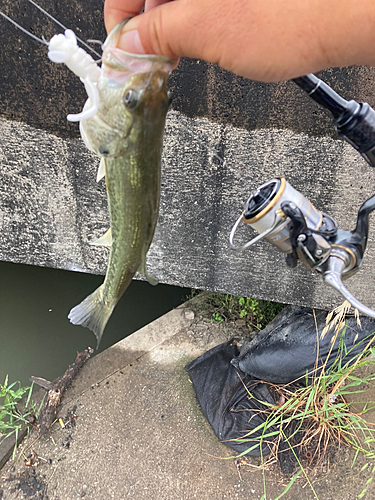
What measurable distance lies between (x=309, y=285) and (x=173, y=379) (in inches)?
59.7

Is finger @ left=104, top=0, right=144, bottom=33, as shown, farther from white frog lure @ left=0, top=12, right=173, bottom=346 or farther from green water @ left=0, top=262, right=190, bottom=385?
green water @ left=0, top=262, right=190, bottom=385

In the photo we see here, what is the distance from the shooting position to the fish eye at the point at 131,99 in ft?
3.00

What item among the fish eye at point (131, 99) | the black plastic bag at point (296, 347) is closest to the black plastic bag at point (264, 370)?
the black plastic bag at point (296, 347)

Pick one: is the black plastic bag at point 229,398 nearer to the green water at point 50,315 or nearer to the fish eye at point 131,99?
the green water at point 50,315

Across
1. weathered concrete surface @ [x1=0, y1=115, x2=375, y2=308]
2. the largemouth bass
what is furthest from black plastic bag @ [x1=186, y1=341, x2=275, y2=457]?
the largemouth bass

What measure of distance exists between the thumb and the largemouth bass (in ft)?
0.09

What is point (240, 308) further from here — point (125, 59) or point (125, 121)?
point (125, 59)

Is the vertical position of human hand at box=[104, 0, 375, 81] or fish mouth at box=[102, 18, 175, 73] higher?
human hand at box=[104, 0, 375, 81]

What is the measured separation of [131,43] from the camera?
87cm

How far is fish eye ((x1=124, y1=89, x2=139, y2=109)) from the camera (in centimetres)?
91

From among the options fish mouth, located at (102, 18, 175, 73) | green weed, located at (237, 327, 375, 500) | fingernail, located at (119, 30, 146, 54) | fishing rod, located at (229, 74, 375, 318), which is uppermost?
fingernail, located at (119, 30, 146, 54)

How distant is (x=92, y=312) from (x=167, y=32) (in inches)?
44.0

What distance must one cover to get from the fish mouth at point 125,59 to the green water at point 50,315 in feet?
11.6

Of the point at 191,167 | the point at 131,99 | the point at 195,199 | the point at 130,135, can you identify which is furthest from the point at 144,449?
the point at 131,99
